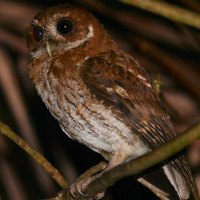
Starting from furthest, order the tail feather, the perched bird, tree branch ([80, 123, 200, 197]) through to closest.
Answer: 1. the tail feather
2. the perched bird
3. tree branch ([80, 123, 200, 197])

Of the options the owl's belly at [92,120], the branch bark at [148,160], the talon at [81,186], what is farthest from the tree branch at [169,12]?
the talon at [81,186]

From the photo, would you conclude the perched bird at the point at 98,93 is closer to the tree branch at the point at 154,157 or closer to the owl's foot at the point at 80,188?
the owl's foot at the point at 80,188

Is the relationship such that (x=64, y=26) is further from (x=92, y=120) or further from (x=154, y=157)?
(x=154, y=157)

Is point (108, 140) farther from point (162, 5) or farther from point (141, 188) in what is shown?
point (141, 188)

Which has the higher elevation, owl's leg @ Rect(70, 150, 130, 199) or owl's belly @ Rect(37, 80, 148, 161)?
owl's belly @ Rect(37, 80, 148, 161)

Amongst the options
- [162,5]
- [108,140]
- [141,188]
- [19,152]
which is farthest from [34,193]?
[162,5]

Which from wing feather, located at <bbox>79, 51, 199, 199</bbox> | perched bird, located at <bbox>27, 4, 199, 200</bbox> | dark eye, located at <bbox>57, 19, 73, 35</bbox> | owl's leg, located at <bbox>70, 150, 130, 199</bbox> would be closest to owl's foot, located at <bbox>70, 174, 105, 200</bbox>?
owl's leg, located at <bbox>70, 150, 130, 199</bbox>

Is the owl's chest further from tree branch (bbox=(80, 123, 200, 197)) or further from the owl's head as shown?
tree branch (bbox=(80, 123, 200, 197))

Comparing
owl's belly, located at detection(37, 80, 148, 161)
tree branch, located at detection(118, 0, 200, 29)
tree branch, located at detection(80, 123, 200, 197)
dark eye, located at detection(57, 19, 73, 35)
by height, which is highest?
dark eye, located at detection(57, 19, 73, 35)
